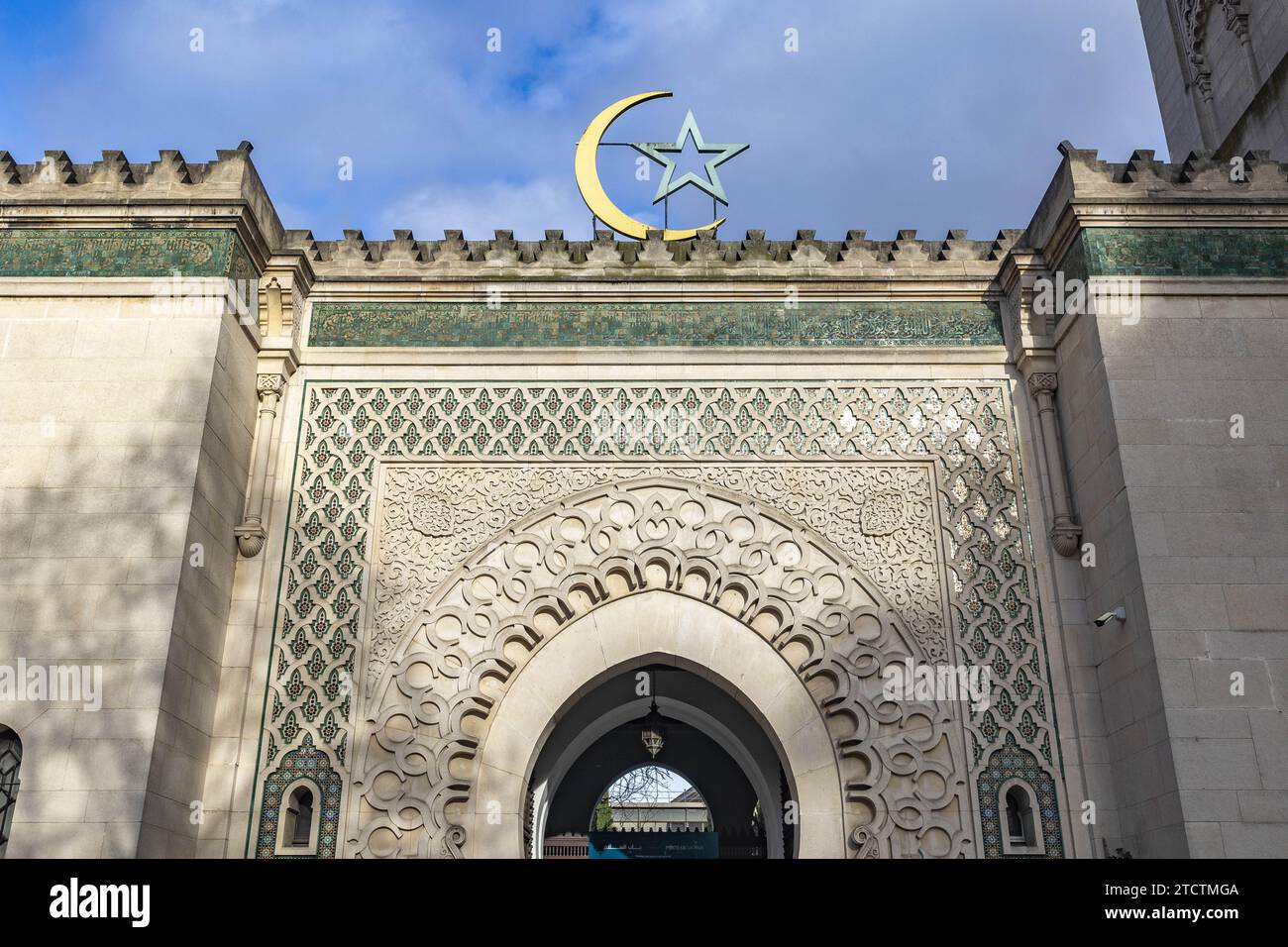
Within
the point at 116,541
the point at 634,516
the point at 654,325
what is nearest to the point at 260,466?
the point at 116,541

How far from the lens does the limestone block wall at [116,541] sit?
4.74 metres

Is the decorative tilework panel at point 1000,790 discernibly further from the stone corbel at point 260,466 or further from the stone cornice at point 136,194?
the stone cornice at point 136,194

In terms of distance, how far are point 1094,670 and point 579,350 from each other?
331 cm

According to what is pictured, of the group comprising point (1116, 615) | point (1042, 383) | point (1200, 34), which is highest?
point (1200, 34)

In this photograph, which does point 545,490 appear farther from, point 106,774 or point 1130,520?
point 1130,520

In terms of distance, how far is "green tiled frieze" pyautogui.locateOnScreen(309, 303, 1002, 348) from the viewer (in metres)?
6.44

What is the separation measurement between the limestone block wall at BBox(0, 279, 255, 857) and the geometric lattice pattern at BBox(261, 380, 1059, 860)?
44cm

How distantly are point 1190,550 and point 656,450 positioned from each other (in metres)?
2.77

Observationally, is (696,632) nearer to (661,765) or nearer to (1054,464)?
(1054,464)

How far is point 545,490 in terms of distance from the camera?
19.8 ft

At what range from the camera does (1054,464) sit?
6016mm

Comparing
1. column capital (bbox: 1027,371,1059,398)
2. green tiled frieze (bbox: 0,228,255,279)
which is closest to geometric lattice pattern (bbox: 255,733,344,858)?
green tiled frieze (bbox: 0,228,255,279)
